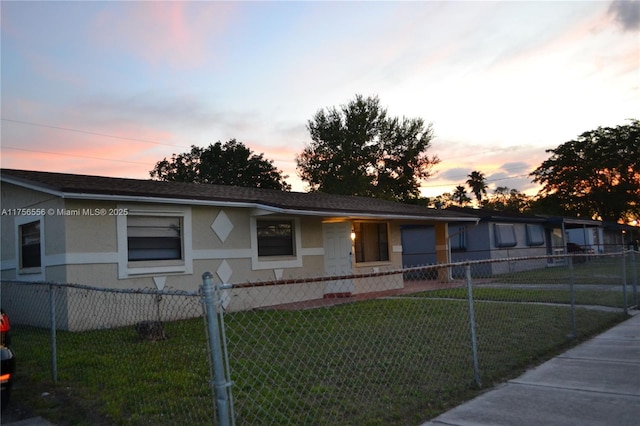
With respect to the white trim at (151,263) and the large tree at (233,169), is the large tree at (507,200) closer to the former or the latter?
the large tree at (233,169)

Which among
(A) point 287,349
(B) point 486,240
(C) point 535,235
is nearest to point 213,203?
(A) point 287,349

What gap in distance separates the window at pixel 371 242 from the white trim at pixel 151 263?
663cm

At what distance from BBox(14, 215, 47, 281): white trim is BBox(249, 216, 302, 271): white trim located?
15.8ft

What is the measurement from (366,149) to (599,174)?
21276 mm

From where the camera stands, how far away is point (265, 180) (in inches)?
1661

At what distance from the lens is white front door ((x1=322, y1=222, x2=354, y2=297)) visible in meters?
15.4

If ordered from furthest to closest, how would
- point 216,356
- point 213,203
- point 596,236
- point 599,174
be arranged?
point 599,174
point 596,236
point 213,203
point 216,356

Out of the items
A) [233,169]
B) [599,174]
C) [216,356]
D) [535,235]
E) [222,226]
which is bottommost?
[216,356]

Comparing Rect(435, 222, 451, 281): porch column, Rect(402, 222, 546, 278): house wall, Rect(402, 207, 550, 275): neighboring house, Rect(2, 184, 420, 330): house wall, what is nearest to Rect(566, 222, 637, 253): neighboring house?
Rect(402, 207, 550, 275): neighboring house

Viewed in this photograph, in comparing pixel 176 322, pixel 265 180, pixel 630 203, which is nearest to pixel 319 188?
pixel 265 180

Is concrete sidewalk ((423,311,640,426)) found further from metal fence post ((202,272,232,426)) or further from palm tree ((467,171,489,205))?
palm tree ((467,171,489,205))

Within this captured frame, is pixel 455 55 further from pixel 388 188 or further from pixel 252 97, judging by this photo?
pixel 388 188

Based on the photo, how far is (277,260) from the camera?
1379 cm

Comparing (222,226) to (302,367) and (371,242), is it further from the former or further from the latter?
(302,367)
